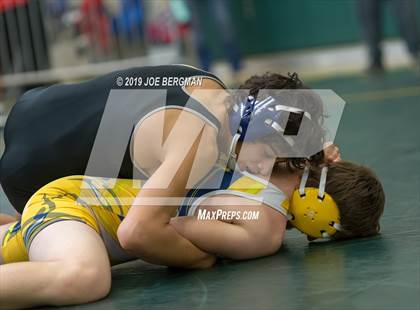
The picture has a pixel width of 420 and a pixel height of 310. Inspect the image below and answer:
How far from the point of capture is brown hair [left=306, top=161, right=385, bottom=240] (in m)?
2.73

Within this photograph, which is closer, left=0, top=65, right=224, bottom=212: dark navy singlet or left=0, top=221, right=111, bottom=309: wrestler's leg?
left=0, top=221, right=111, bottom=309: wrestler's leg

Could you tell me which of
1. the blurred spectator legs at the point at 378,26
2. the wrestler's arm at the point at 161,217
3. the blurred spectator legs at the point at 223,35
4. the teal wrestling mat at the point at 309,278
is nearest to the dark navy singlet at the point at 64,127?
the wrestler's arm at the point at 161,217

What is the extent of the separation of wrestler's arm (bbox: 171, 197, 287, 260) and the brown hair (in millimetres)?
159

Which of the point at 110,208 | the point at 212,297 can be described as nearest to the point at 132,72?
the point at 110,208

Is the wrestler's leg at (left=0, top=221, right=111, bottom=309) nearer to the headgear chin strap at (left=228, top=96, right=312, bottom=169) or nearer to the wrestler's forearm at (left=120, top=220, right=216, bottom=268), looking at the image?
the wrestler's forearm at (left=120, top=220, right=216, bottom=268)

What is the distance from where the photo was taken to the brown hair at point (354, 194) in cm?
273

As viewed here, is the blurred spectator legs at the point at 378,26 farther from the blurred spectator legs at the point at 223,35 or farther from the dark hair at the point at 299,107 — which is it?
the dark hair at the point at 299,107

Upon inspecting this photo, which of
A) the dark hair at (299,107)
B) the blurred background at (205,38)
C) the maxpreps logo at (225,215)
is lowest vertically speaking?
the blurred background at (205,38)

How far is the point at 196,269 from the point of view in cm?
267

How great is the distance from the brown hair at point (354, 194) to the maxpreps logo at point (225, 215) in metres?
0.21

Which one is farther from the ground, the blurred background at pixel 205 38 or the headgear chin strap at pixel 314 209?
the headgear chin strap at pixel 314 209

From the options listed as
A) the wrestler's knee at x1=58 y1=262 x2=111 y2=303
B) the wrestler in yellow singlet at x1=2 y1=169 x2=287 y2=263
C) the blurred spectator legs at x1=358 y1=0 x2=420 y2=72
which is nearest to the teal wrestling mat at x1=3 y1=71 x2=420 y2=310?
the wrestler's knee at x1=58 y1=262 x2=111 y2=303

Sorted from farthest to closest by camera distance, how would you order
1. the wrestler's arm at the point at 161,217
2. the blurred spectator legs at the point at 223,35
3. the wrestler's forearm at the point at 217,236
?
the blurred spectator legs at the point at 223,35
the wrestler's forearm at the point at 217,236
the wrestler's arm at the point at 161,217

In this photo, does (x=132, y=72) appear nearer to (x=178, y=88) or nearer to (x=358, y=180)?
(x=178, y=88)
